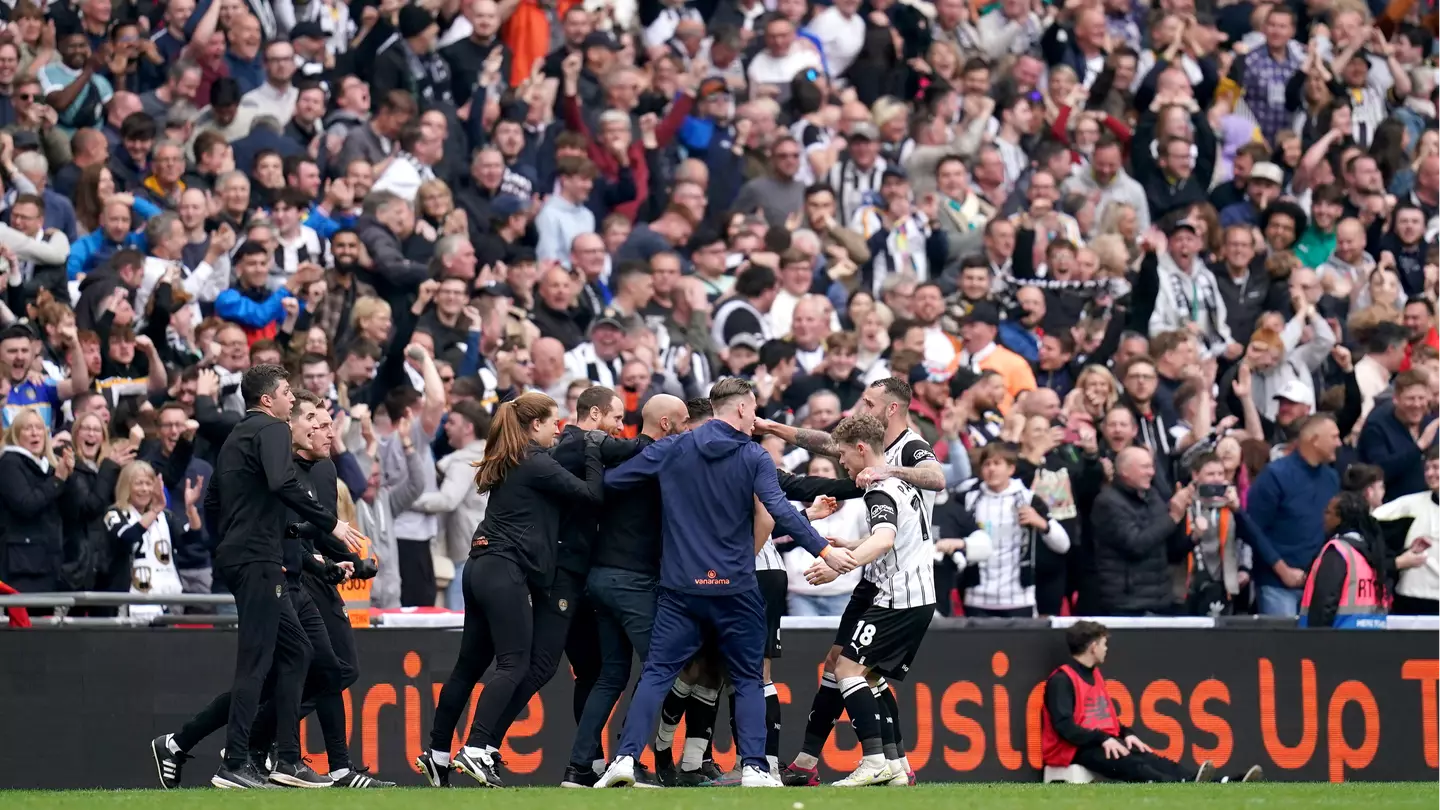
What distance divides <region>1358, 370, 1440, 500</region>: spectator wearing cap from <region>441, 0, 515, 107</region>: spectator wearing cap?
875cm

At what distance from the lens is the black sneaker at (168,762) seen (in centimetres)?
1292

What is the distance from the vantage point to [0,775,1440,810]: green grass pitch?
10.8 m

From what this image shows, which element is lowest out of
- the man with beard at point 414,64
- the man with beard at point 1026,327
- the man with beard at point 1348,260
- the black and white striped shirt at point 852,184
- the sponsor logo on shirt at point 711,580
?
the sponsor logo on shirt at point 711,580

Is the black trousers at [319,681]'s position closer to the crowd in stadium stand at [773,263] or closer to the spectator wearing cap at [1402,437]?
the crowd in stadium stand at [773,263]

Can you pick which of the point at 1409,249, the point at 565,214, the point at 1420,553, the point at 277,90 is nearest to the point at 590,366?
the point at 565,214

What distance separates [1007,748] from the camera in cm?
1523

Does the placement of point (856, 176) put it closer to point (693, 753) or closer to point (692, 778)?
point (693, 753)

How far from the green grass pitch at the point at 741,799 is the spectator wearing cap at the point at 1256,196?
34.5ft

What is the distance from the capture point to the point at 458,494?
1605 centimetres

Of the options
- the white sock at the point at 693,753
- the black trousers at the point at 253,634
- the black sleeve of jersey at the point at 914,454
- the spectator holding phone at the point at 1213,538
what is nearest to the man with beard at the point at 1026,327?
the spectator holding phone at the point at 1213,538

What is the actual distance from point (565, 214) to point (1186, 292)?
18.2 ft

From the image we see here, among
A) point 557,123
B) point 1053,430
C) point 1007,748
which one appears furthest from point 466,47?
point 1007,748

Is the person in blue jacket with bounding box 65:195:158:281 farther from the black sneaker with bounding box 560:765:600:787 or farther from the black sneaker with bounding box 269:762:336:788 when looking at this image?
the black sneaker with bounding box 560:765:600:787

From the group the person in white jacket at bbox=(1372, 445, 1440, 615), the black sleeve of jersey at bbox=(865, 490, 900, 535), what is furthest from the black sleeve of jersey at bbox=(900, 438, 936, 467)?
the person in white jacket at bbox=(1372, 445, 1440, 615)
